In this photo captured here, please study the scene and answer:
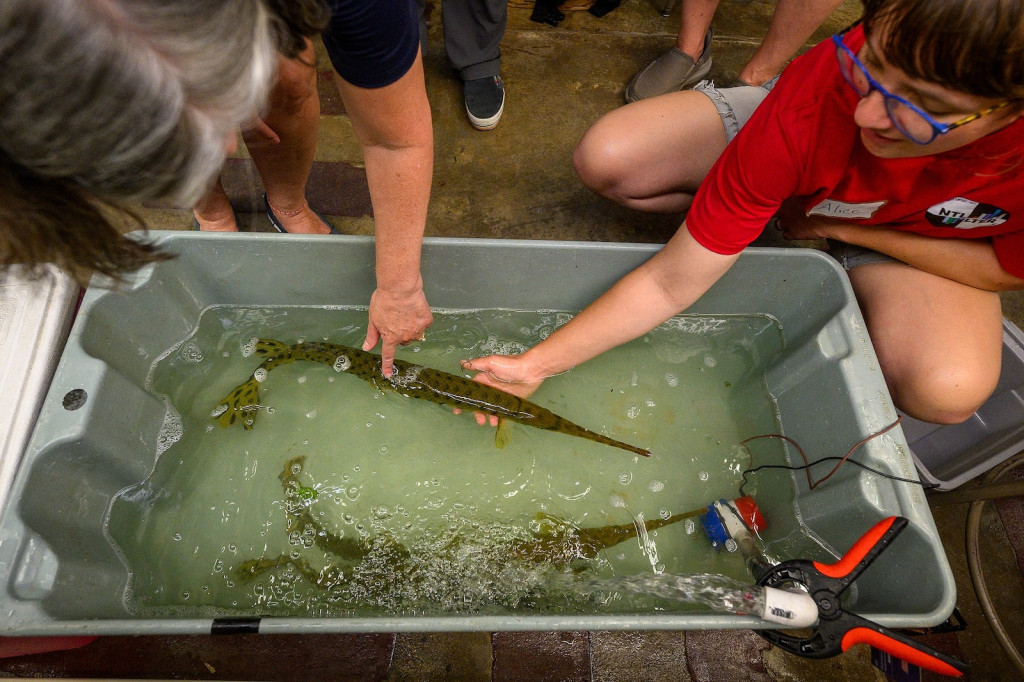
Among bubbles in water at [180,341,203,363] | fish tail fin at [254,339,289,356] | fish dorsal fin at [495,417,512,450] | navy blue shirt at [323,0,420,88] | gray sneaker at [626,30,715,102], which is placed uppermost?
navy blue shirt at [323,0,420,88]

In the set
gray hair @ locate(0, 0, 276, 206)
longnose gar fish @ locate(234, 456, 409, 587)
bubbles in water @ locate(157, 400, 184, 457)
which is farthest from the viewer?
bubbles in water @ locate(157, 400, 184, 457)

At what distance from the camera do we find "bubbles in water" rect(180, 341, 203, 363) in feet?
6.93

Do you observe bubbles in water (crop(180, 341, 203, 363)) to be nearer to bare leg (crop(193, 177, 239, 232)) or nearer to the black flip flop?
bare leg (crop(193, 177, 239, 232))

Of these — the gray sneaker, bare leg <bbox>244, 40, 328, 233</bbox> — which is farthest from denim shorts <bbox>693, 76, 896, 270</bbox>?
bare leg <bbox>244, 40, 328, 233</bbox>

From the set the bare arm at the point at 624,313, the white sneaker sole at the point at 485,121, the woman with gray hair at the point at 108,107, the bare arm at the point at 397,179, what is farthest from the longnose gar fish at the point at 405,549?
the white sneaker sole at the point at 485,121

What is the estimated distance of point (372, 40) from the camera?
3.59 feet

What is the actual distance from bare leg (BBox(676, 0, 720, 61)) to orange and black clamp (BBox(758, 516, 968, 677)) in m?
2.50

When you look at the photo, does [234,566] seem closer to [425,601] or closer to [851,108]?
[425,601]

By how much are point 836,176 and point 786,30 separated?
1.29 m

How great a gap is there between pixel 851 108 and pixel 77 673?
9.59 feet

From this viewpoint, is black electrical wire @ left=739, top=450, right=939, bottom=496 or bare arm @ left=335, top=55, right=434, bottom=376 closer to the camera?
bare arm @ left=335, top=55, right=434, bottom=376

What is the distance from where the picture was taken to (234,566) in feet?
5.99

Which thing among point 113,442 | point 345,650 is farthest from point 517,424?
point 113,442

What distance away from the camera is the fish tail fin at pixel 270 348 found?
2.15 m
